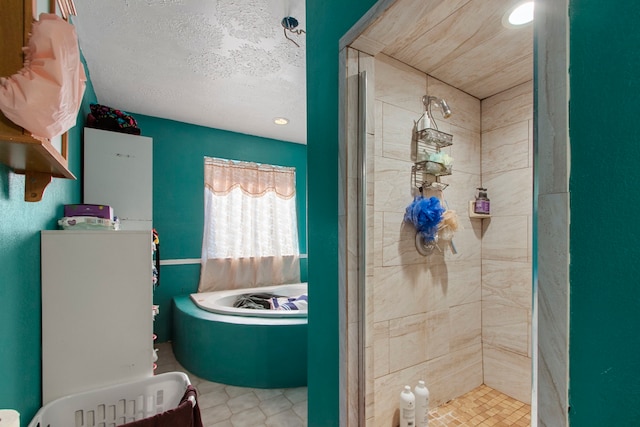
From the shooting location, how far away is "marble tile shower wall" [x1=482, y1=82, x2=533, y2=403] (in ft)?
5.85

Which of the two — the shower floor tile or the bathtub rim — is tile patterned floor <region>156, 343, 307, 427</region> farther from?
the shower floor tile

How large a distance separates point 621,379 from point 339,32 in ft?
4.44

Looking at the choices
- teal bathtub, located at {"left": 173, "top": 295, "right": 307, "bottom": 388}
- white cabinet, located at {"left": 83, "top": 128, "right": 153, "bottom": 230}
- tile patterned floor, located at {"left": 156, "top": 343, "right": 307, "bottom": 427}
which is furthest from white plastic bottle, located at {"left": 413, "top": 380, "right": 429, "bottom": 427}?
white cabinet, located at {"left": 83, "top": 128, "right": 153, "bottom": 230}

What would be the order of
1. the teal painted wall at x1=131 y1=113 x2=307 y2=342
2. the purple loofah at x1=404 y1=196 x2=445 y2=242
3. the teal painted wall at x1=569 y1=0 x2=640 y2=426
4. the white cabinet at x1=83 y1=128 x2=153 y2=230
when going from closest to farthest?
the teal painted wall at x1=569 y1=0 x2=640 y2=426 < the purple loofah at x1=404 y1=196 x2=445 y2=242 < the white cabinet at x1=83 y1=128 x2=153 y2=230 < the teal painted wall at x1=131 y1=113 x2=307 y2=342

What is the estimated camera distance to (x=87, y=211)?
1770 millimetres

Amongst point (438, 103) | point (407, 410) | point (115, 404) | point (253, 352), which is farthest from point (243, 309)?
point (438, 103)

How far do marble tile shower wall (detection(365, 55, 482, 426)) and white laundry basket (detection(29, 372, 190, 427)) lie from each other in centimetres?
98

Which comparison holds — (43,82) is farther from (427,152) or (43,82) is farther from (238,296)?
(238,296)

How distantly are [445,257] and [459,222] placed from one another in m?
0.24

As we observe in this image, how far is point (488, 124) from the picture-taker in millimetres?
1967

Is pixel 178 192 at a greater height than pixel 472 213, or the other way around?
pixel 178 192

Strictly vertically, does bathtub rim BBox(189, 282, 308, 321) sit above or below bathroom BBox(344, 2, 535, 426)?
below

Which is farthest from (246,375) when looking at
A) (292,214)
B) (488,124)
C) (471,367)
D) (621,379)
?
(488,124)

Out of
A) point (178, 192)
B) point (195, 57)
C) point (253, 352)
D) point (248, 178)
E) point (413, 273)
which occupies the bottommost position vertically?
point (253, 352)
